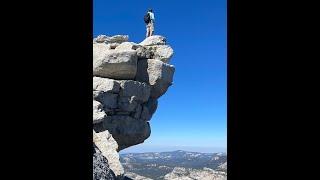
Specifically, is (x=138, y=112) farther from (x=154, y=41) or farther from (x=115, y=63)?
(x=154, y=41)

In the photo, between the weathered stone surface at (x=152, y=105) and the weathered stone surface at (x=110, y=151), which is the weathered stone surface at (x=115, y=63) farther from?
the weathered stone surface at (x=110, y=151)

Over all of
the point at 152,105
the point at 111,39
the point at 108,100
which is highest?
the point at 111,39

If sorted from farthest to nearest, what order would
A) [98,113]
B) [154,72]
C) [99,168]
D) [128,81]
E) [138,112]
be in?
[138,112] < [154,72] < [128,81] < [98,113] < [99,168]

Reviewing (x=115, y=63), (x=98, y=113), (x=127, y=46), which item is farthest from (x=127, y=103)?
(x=127, y=46)

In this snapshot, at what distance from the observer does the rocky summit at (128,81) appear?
2981cm

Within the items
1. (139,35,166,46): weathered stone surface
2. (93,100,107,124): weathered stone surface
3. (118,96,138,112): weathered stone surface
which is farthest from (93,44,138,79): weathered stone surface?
(93,100,107,124): weathered stone surface

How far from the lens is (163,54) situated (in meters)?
32.8

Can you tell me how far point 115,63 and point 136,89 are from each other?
260cm

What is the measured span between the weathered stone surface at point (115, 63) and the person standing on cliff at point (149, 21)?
176 inches

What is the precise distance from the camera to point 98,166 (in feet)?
61.1
